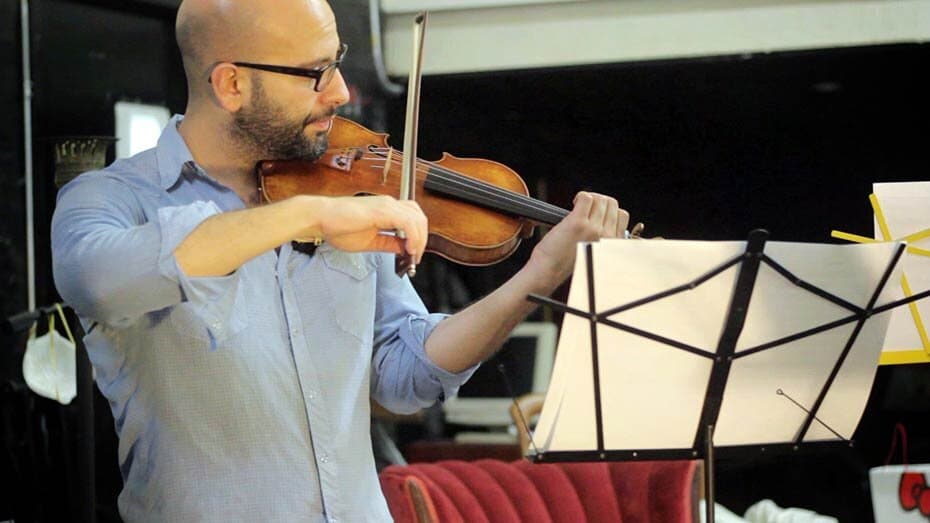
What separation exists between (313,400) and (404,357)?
0.21m

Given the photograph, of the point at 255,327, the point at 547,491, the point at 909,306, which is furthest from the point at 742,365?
the point at 547,491

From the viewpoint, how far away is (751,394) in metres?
1.67

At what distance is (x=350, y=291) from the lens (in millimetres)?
1825

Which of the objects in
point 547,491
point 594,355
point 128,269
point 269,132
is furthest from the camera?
point 547,491

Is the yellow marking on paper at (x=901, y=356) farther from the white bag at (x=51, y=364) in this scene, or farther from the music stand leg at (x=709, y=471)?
the white bag at (x=51, y=364)

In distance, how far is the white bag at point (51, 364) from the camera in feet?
8.82

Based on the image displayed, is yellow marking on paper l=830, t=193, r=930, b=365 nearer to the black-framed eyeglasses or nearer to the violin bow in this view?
the violin bow

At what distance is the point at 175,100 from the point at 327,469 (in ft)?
5.35

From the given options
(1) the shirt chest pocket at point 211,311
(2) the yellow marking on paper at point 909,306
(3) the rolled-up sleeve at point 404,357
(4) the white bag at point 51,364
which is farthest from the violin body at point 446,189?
(4) the white bag at point 51,364

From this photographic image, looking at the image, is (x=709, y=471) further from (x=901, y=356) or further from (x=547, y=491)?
(x=547, y=491)

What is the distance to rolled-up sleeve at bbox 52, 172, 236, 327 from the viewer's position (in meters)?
1.44

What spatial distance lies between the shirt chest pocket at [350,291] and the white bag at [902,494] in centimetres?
132

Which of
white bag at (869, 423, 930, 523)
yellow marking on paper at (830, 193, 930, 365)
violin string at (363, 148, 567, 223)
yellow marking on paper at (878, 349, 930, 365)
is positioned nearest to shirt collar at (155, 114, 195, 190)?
violin string at (363, 148, 567, 223)

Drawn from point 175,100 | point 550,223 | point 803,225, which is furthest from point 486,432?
point 550,223
